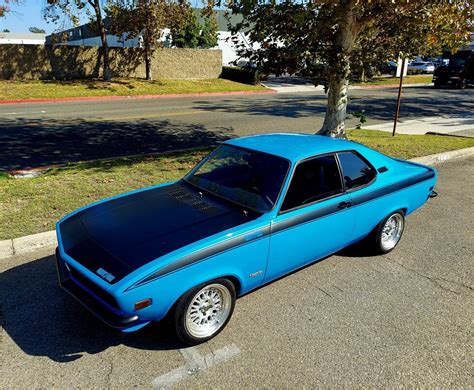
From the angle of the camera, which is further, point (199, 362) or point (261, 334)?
point (261, 334)

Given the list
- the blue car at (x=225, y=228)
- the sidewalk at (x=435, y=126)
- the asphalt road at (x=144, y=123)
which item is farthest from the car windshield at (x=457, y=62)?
the blue car at (x=225, y=228)

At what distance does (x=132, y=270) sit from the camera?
2.86 metres

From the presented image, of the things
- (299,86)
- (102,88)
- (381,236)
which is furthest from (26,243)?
(299,86)

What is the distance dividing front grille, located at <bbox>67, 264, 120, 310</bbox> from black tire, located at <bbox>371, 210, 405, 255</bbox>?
3.11 m

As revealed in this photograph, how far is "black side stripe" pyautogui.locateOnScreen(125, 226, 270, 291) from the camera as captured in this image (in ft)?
9.32

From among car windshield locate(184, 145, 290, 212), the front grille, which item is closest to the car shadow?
the front grille

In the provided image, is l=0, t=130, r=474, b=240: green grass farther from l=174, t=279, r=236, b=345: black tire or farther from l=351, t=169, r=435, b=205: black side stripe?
l=351, t=169, r=435, b=205: black side stripe

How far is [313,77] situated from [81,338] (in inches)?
279

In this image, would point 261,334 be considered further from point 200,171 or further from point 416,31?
point 416,31

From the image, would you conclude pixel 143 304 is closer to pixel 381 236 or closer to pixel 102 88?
pixel 381 236

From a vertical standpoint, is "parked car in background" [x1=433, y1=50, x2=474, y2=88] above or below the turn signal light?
above

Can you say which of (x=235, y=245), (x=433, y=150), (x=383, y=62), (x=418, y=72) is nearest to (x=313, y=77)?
(x=383, y=62)

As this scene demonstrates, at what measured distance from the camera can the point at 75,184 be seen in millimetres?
6594

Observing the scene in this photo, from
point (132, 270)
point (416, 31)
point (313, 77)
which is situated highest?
point (416, 31)
